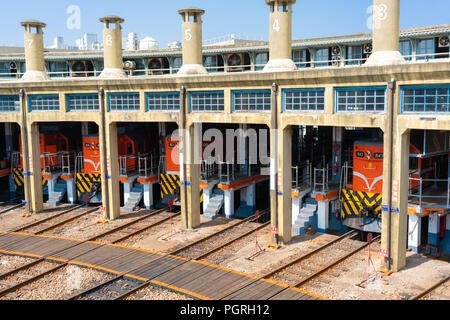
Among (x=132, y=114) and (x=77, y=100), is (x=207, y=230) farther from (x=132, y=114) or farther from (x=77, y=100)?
(x=77, y=100)

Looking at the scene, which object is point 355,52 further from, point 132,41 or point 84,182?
point 132,41

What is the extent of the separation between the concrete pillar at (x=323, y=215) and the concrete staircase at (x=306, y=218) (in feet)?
1.02

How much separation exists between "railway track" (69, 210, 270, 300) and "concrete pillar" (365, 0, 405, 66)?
1031 centimetres

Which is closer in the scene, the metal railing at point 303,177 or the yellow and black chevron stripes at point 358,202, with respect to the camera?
the yellow and black chevron stripes at point 358,202

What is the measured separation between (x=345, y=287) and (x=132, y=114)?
47.1ft

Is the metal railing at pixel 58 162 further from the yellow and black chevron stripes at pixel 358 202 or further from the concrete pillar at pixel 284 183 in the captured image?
the yellow and black chevron stripes at pixel 358 202

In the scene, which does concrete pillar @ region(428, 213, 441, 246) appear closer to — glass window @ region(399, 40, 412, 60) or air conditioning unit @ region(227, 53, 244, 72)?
glass window @ region(399, 40, 412, 60)

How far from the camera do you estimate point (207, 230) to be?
23906mm

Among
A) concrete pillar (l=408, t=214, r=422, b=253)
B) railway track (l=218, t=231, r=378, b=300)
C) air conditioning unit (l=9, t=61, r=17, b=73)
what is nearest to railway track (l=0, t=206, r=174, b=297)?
railway track (l=218, t=231, r=378, b=300)

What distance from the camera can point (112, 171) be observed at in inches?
1035

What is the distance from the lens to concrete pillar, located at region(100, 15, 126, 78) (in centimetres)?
2581

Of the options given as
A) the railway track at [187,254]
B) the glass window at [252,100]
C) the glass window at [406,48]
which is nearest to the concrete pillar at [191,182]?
the railway track at [187,254]

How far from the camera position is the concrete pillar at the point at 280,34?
20734 mm
